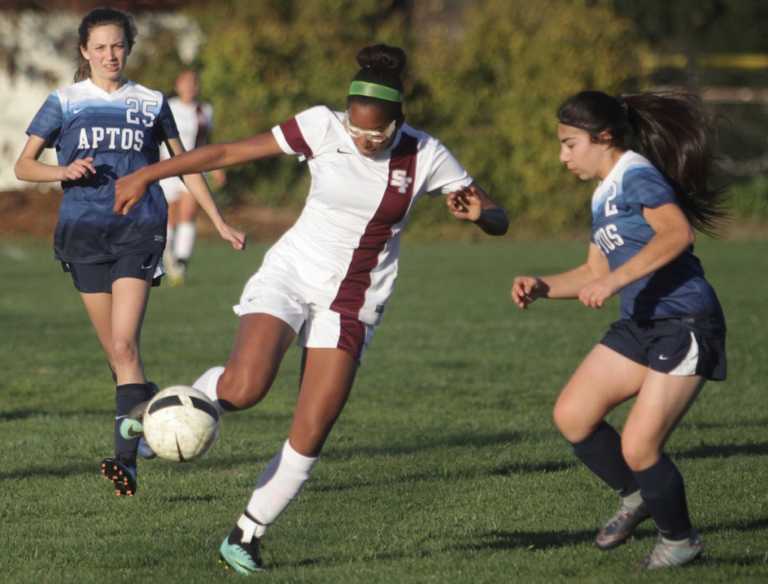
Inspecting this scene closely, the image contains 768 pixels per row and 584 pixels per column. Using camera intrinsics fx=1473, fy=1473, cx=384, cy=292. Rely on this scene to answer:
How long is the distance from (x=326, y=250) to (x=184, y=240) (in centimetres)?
1278

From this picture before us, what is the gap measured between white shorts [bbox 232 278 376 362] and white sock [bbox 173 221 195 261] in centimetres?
1269

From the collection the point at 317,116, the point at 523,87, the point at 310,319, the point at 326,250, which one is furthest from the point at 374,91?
the point at 523,87

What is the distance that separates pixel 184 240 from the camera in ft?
60.5

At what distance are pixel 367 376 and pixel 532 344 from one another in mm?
2298

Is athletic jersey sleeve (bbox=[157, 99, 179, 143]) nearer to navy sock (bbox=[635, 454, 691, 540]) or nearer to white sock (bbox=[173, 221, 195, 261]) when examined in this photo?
navy sock (bbox=[635, 454, 691, 540])

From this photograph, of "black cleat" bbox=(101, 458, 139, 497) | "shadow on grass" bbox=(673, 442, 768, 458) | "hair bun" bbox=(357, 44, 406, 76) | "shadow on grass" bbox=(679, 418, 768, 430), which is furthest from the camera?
"shadow on grass" bbox=(679, 418, 768, 430)

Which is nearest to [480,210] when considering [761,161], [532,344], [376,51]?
[376,51]

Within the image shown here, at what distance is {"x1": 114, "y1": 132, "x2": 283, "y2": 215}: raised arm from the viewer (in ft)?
18.4

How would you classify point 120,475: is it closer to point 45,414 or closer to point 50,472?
point 50,472

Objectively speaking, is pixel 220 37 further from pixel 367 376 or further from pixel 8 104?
pixel 367 376

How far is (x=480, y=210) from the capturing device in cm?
590

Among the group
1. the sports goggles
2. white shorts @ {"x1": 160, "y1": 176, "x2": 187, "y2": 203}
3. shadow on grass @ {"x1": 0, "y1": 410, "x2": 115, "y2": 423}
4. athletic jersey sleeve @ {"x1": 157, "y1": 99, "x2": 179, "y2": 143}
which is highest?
the sports goggles

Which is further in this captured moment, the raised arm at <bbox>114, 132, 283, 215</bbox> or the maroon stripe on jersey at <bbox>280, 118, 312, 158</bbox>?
the maroon stripe on jersey at <bbox>280, 118, 312, 158</bbox>

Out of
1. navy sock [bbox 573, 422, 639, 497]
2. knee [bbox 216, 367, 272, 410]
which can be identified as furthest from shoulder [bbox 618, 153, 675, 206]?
knee [bbox 216, 367, 272, 410]
